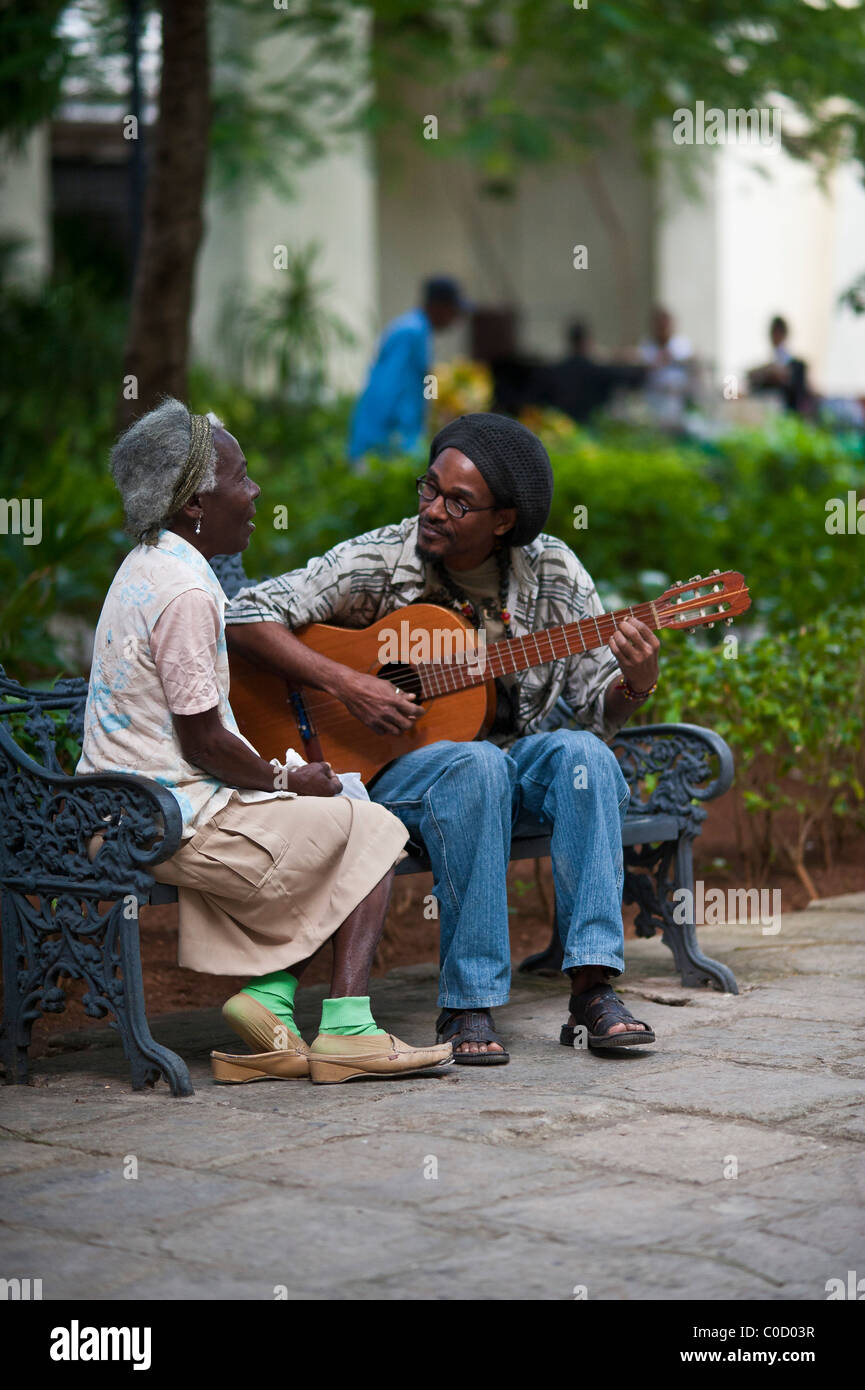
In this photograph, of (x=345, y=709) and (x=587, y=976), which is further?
(x=345, y=709)

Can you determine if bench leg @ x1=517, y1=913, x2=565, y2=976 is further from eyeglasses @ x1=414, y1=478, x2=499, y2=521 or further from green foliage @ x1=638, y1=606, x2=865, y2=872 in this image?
eyeglasses @ x1=414, y1=478, x2=499, y2=521

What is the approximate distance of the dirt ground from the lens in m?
4.69

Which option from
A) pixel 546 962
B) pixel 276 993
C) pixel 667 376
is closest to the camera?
pixel 276 993

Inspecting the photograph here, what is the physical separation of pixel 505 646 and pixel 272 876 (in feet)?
2.81

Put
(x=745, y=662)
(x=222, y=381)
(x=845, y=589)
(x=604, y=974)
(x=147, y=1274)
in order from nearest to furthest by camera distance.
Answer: (x=147, y=1274), (x=604, y=974), (x=745, y=662), (x=845, y=589), (x=222, y=381)

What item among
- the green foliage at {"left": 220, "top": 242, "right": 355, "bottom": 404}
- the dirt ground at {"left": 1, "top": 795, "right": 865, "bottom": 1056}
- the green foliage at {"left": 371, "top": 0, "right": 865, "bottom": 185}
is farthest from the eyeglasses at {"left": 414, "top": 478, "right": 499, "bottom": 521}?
the green foliage at {"left": 220, "top": 242, "right": 355, "bottom": 404}

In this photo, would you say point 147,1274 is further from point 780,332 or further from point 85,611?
point 780,332

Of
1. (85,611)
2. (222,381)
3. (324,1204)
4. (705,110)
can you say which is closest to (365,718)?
(324,1204)

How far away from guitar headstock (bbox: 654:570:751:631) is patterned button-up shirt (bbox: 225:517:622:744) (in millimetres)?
311

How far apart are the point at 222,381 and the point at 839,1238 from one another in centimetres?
1316

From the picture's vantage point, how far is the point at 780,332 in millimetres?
16906

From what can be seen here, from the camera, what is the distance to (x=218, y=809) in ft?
12.4

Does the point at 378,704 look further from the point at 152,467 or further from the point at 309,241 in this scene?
the point at 309,241

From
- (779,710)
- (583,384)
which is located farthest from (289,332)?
(779,710)
